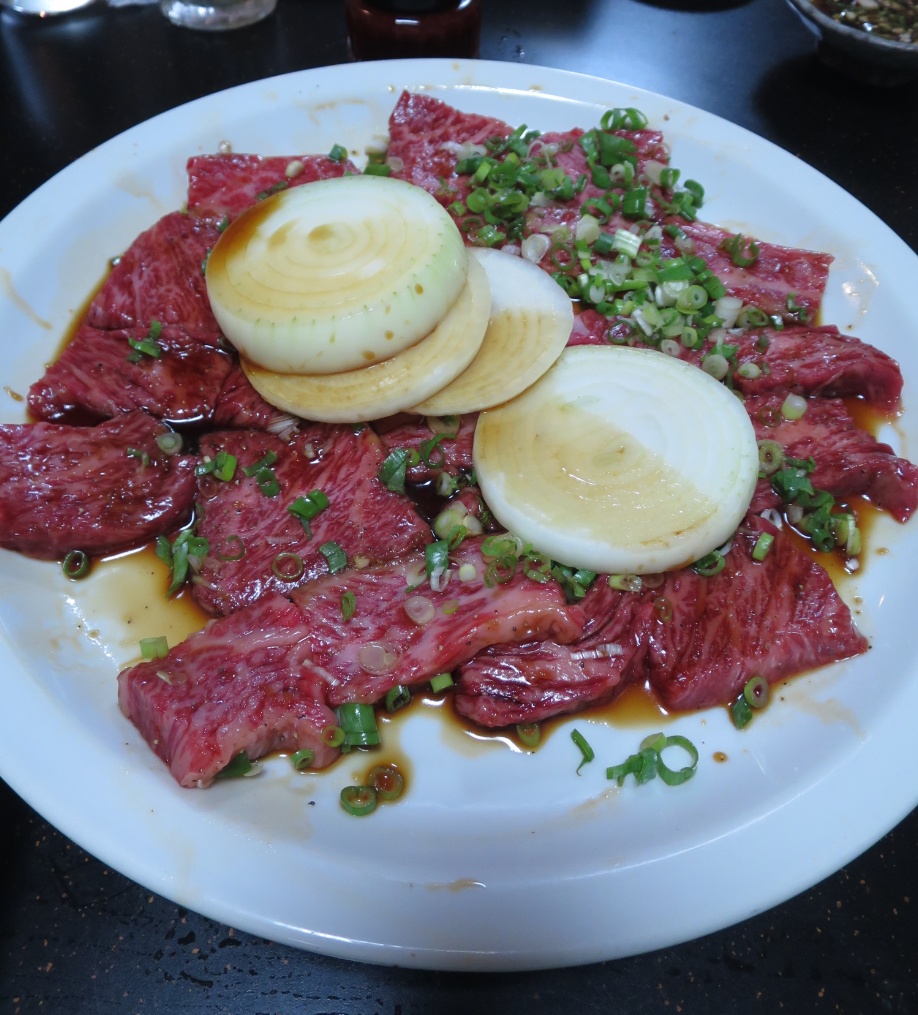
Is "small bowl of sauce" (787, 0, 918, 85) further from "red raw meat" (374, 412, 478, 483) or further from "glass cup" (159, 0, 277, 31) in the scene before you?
"red raw meat" (374, 412, 478, 483)

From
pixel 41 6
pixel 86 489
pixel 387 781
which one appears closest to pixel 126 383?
pixel 86 489

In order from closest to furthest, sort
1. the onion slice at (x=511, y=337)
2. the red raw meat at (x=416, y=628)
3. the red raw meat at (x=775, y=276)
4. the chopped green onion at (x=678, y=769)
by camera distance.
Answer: the chopped green onion at (x=678, y=769) < the red raw meat at (x=416, y=628) < the onion slice at (x=511, y=337) < the red raw meat at (x=775, y=276)

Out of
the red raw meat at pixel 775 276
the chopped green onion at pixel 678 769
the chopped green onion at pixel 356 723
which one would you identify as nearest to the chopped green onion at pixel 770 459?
the red raw meat at pixel 775 276

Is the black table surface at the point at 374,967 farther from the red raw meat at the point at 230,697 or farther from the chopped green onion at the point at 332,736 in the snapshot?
the chopped green onion at the point at 332,736

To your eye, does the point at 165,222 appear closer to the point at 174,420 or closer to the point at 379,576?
the point at 174,420

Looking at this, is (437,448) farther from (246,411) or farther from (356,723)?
(356,723)

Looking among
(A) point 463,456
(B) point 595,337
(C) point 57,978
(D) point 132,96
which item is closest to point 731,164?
(B) point 595,337

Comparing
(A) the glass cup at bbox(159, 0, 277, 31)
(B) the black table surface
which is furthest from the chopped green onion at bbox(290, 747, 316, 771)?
(A) the glass cup at bbox(159, 0, 277, 31)
